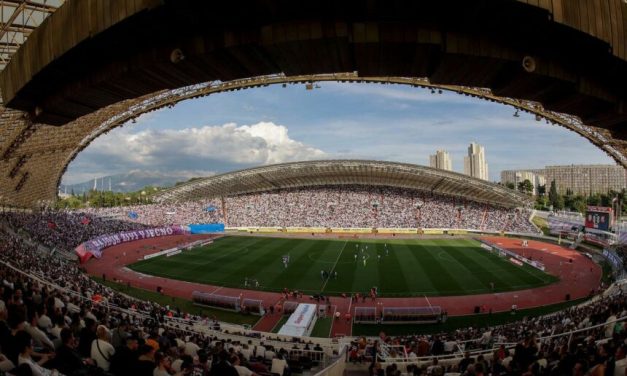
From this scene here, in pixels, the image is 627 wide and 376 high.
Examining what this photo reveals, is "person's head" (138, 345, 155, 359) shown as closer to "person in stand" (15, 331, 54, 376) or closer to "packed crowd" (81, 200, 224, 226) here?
"person in stand" (15, 331, 54, 376)

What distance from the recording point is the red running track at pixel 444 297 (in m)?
27.9

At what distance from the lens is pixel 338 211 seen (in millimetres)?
79188

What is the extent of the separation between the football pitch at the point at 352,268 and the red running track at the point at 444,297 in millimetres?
1236

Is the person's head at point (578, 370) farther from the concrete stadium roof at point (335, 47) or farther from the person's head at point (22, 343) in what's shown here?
the person's head at point (22, 343)

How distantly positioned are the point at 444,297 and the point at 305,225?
45.9 m

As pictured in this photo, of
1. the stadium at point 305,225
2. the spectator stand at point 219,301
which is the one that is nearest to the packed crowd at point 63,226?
the stadium at point 305,225

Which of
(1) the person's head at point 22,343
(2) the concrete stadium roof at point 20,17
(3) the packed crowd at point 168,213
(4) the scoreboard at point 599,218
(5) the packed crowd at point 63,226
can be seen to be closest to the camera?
(1) the person's head at point 22,343

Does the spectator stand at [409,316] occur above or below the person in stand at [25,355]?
below

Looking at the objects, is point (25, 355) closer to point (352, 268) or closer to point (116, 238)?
point (352, 268)

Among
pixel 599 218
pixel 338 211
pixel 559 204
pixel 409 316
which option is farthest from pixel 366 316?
pixel 559 204

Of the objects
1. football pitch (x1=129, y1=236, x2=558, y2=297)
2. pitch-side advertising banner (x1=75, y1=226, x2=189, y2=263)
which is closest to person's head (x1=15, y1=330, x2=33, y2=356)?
football pitch (x1=129, y1=236, x2=558, y2=297)

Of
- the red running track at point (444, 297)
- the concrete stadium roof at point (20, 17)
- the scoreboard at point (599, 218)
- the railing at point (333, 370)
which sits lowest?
the red running track at point (444, 297)

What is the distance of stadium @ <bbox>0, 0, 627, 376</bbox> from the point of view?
3926 mm

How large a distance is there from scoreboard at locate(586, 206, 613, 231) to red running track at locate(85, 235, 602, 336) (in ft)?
13.2
